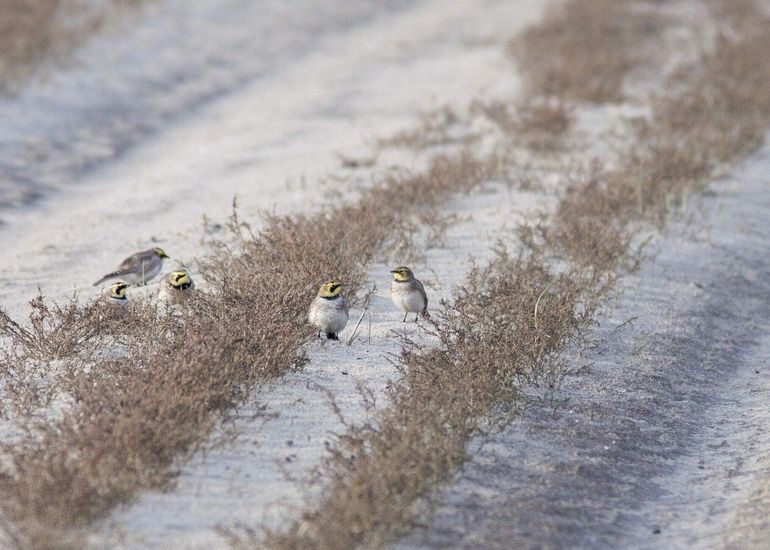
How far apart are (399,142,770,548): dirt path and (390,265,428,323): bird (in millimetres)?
1156

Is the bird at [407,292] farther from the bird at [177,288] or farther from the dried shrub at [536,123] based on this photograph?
the dried shrub at [536,123]

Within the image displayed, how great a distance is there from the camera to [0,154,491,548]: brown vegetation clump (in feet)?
15.3

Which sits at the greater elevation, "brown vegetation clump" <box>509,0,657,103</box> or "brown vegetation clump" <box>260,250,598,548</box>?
"brown vegetation clump" <box>509,0,657,103</box>

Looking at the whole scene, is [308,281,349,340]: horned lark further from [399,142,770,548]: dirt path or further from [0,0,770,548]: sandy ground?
[399,142,770,548]: dirt path

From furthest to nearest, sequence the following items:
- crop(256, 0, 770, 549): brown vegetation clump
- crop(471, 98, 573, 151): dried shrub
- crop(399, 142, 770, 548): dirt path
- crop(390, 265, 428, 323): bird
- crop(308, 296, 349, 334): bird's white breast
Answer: crop(471, 98, 573, 151): dried shrub
crop(390, 265, 428, 323): bird
crop(308, 296, 349, 334): bird's white breast
crop(399, 142, 770, 548): dirt path
crop(256, 0, 770, 549): brown vegetation clump

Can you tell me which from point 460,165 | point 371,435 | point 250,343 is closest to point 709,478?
point 371,435

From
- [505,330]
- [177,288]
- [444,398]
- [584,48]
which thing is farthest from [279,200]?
[584,48]

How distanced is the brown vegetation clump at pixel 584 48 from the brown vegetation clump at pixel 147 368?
Answer: 6.24m

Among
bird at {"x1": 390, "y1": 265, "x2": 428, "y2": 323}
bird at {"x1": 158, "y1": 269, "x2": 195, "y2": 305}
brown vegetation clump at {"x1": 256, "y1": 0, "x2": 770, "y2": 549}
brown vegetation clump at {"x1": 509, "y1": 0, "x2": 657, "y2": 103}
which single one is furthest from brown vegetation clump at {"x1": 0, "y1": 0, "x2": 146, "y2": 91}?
bird at {"x1": 390, "y1": 265, "x2": 428, "y2": 323}

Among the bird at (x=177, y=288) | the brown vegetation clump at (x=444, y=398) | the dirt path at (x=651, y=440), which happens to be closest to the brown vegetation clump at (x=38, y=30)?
the bird at (x=177, y=288)

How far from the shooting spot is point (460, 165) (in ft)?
34.6

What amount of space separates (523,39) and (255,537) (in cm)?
1290

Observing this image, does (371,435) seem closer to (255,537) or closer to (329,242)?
(255,537)

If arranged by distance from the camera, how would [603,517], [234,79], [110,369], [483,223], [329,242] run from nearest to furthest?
[603,517], [110,369], [329,242], [483,223], [234,79]
